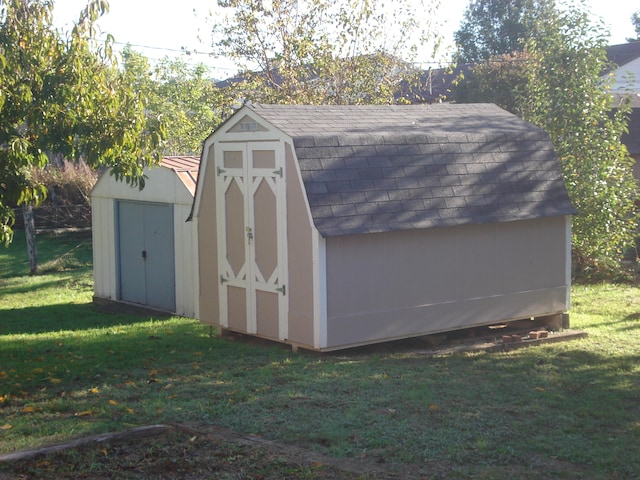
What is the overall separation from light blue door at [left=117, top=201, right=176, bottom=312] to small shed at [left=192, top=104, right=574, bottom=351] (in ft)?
11.1

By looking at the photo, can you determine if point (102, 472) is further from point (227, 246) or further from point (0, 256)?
point (0, 256)

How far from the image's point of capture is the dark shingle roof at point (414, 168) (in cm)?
1044

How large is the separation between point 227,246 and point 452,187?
3.04 metres

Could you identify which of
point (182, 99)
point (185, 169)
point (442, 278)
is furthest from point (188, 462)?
point (182, 99)

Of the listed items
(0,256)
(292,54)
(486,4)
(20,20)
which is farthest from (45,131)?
(486,4)

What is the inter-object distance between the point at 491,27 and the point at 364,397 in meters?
49.8

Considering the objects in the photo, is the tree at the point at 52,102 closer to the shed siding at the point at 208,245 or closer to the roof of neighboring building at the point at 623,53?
the shed siding at the point at 208,245

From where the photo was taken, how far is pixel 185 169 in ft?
49.5

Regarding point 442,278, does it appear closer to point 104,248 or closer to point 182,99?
point 104,248

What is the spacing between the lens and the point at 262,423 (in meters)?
7.54

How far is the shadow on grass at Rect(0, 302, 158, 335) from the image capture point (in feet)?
47.4

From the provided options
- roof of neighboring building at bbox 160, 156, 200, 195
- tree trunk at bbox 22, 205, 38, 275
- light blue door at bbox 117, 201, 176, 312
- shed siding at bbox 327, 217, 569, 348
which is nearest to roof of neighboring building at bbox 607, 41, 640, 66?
tree trunk at bbox 22, 205, 38, 275

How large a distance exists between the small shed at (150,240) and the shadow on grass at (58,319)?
61 cm

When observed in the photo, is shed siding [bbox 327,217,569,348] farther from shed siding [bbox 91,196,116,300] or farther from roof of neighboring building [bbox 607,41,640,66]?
roof of neighboring building [bbox 607,41,640,66]
